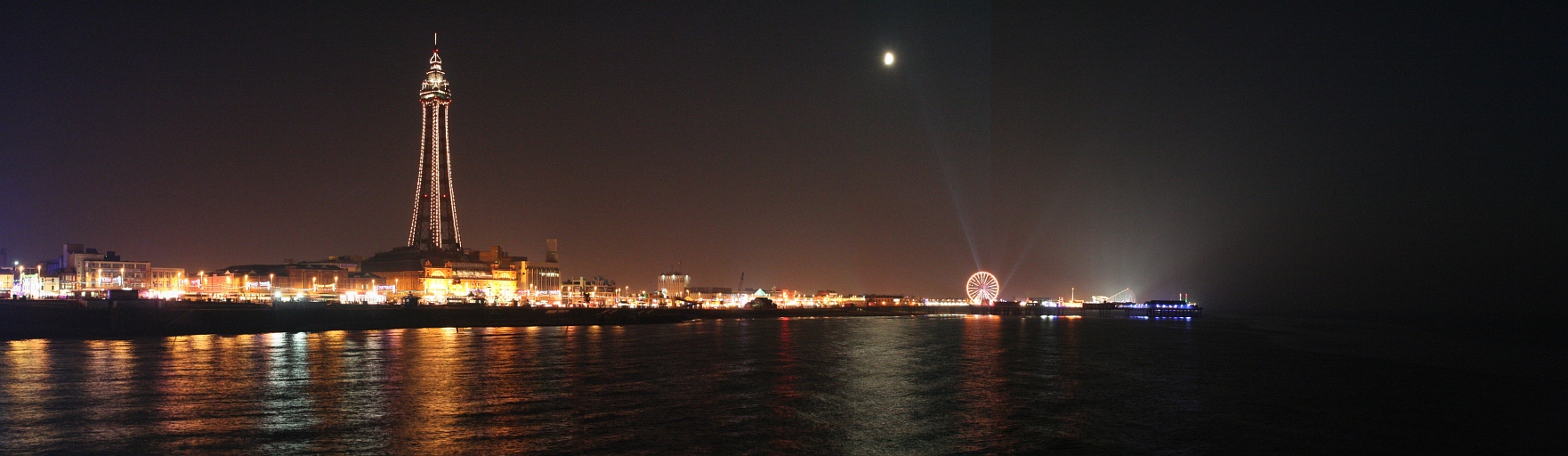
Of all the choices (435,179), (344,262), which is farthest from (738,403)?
(344,262)

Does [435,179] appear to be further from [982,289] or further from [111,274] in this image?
[982,289]

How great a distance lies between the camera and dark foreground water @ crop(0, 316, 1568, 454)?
20.7m

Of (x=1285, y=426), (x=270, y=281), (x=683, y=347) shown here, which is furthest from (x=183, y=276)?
(x=1285, y=426)

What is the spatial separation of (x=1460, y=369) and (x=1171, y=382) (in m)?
21.3

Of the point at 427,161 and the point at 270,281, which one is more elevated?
the point at 427,161

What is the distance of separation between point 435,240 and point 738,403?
516ft

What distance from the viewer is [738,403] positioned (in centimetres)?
2789

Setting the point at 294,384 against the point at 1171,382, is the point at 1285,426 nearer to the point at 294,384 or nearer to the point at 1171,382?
the point at 1171,382

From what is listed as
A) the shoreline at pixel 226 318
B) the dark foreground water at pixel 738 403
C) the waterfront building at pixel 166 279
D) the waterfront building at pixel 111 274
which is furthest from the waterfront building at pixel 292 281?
the dark foreground water at pixel 738 403

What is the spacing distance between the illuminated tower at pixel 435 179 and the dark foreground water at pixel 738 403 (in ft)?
383

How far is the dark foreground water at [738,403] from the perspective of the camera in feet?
68.0

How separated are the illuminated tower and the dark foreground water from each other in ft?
383

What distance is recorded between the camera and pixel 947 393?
30.8 m

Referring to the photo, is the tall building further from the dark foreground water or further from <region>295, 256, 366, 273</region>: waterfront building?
the dark foreground water
